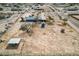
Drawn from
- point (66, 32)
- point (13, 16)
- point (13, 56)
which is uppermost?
point (13, 16)

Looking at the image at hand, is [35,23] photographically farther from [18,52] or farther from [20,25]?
[18,52]

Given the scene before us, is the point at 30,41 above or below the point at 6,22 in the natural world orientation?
below

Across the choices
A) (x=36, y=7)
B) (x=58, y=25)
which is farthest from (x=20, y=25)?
(x=58, y=25)

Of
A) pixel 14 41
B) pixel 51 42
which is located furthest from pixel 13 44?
pixel 51 42

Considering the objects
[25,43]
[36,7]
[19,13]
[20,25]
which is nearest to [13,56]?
[25,43]

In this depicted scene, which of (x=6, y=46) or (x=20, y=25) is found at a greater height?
(x=20, y=25)

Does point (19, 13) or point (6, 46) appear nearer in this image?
point (6, 46)

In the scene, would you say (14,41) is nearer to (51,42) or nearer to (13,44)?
(13,44)

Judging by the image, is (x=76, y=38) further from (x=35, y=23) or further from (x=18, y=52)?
(x=18, y=52)

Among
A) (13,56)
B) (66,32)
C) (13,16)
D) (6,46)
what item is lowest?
(13,56)
